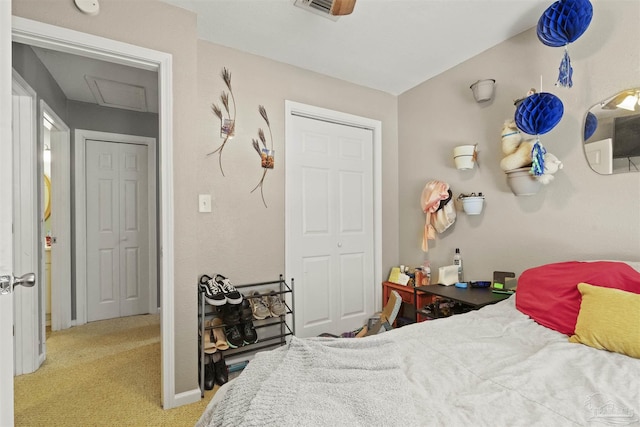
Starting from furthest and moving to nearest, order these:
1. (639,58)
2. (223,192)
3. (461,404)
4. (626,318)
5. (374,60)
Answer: (374,60)
(223,192)
(639,58)
(626,318)
(461,404)

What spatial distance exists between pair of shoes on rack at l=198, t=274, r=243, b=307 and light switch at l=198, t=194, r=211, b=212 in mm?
A: 490

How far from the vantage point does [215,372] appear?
7.59 ft

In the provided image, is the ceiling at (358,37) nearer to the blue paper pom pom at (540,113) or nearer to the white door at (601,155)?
the blue paper pom pom at (540,113)

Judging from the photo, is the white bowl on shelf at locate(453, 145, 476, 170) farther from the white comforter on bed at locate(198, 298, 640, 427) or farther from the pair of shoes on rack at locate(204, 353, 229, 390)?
the pair of shoes on rack at locate(204, 353, 229, 390)

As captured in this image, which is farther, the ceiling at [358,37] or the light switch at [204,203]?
the light switch at [204,203]

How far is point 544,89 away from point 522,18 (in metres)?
0.49

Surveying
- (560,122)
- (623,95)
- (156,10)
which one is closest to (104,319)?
(156,10)

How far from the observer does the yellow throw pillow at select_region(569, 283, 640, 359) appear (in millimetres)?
1247

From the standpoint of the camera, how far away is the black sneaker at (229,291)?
2.24 m

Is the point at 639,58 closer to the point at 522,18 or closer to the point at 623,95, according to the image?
the point at 623,95

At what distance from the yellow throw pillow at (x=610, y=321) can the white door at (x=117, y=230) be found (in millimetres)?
4123

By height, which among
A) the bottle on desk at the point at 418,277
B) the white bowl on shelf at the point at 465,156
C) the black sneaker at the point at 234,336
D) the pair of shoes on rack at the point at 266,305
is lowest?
the black sneaker at the point at 234,336

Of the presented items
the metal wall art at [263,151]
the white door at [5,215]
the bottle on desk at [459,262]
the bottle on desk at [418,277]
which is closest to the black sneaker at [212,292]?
the metal wall art at [263,151]

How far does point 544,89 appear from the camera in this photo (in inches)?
84.1
